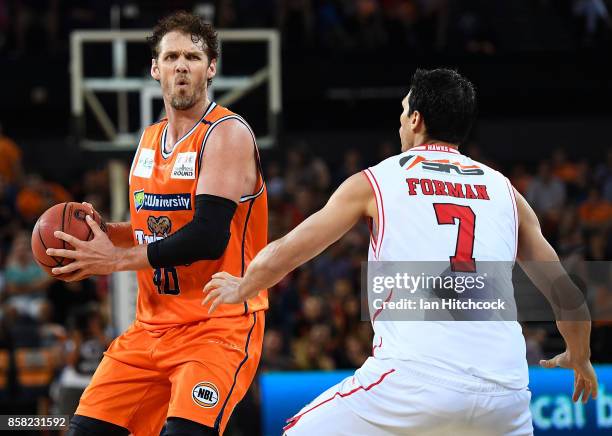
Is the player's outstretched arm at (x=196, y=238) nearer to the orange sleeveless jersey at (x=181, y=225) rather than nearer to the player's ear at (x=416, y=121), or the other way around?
the orange sleeveless jersey at (x=181, y=225)

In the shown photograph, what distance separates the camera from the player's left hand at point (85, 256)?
4.91 metres

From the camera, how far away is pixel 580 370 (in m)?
4.76

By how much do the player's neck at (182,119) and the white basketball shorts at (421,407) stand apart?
1760 mm

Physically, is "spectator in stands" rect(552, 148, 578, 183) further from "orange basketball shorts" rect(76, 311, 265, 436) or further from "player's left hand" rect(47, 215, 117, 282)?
"player's left hand" rect(47, 215, 117, 282)

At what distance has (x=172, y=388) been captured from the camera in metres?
4.94

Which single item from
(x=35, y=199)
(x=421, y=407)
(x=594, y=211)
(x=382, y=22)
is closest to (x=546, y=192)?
(x=594, y=211)

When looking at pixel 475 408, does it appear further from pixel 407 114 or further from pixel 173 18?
pixel 173 18

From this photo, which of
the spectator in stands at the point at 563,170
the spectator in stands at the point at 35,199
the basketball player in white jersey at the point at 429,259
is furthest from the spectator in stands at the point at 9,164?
the basketball player in white jersey at the point at 429,259

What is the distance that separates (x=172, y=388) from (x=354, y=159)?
10982 mm

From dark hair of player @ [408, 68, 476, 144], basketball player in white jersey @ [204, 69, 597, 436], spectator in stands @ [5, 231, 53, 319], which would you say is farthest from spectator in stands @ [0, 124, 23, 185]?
dark hair of player @ [408, 68, 476, 144]

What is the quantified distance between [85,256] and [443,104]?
1843 mm

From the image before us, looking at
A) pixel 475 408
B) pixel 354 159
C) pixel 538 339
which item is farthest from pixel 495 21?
pixel 475 408

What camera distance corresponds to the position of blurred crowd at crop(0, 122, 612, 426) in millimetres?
10891
